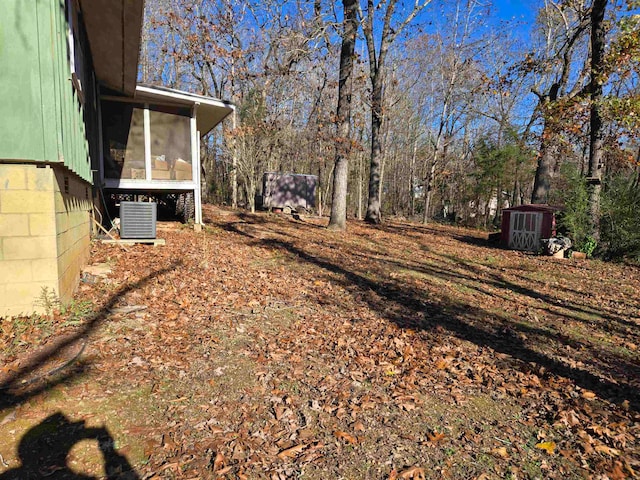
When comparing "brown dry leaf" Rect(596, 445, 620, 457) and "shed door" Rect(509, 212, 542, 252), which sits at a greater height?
"shed door" Rect(509, 212, 542, 252)

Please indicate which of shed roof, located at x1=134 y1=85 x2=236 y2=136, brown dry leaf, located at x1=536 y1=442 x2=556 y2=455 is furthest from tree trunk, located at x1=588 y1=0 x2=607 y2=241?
brown dry leaf, located at x1=536 y1=442 x2=556 y2=455

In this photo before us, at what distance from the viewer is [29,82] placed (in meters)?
3.56

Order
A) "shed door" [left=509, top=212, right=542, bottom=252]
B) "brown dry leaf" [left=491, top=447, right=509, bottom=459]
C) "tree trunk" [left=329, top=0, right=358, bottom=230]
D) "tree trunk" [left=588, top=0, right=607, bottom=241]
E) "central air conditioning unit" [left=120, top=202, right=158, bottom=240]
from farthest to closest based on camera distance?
"shed door" [left=509, top=212, right=542, bottom=252] < "tree trunk" [left=329, top=0, right=358, bottom=230] < "tree trunk" [left=588, top=0, right=607, bottom=241] < "central air conditioning unit" [left=120, top=202, right=158, bottom=240] < "brown dry leaf" [left=491, top=447, right=509, bottom=459]

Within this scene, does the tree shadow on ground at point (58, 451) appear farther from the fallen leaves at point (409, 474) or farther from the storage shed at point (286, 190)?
the storage shed at point (286, 190)

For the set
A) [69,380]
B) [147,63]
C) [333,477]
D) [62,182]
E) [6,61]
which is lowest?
[333,477]

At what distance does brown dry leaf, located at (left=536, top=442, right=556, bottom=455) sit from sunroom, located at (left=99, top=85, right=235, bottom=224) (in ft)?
29.3

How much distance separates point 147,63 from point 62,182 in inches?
860

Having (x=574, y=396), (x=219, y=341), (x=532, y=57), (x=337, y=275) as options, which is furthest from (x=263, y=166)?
(x=574, y=396)

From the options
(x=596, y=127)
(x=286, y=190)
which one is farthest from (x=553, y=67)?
(x=286, y=190)

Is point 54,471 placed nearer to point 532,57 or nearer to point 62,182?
point 62,182

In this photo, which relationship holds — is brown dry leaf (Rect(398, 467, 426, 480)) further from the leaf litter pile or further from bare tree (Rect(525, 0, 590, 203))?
bare tree (Rect(525, 0, 590, 203))

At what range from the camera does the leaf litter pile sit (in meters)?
2.49

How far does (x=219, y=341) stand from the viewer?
13.3ft

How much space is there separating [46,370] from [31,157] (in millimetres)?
1954
